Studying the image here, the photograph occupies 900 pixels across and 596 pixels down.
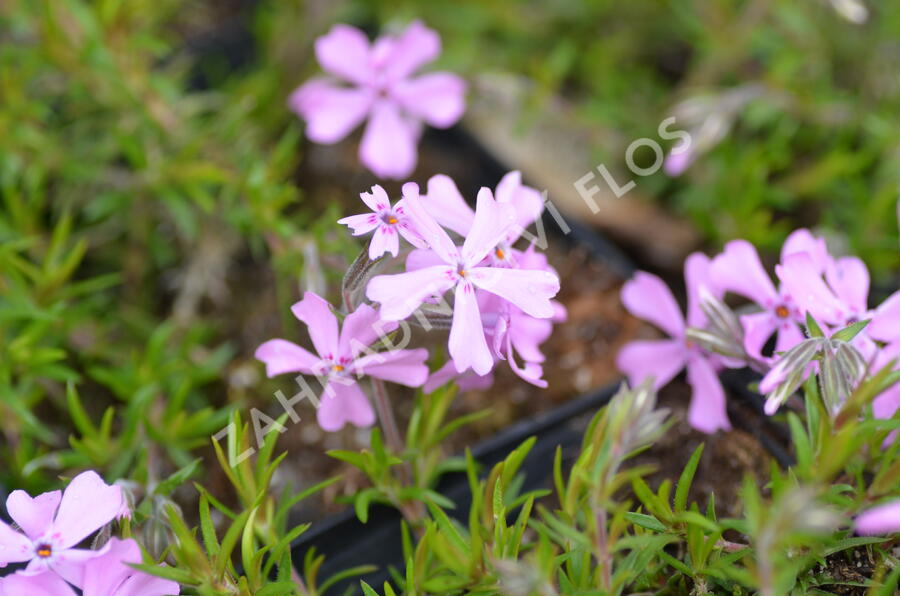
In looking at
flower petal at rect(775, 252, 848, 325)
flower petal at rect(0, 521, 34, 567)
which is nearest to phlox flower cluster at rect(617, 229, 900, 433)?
flower petal at rect(775, 252, 848, 325)

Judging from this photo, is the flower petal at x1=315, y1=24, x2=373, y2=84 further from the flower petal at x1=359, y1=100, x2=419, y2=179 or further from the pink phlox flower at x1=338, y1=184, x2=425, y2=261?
the pink phlox flower at x1=338, y1=184, x2=425, y2=261

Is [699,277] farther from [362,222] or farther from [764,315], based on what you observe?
[362,222]

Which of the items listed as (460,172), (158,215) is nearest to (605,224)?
(460,172)

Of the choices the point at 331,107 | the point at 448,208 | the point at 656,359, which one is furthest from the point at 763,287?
the point at 331,107

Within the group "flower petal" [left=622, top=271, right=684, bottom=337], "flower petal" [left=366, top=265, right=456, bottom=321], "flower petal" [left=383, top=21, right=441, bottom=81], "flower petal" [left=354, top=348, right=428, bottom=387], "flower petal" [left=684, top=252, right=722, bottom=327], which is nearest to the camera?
"flower petal" [left=366, top=265, right=456, bottom=321]

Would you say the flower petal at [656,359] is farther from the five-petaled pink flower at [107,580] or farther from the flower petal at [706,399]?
the five-petaled pink flower at [107,580]

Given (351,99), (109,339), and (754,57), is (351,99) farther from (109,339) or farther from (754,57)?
(754,57)

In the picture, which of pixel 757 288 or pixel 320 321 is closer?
pixel 320 321

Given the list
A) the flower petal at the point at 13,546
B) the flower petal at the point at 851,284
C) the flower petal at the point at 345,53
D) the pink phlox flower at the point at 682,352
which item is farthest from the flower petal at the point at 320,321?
the flower petal at the point at 345,53
